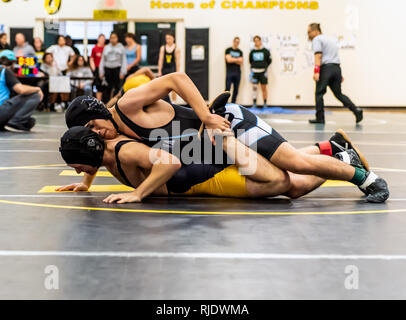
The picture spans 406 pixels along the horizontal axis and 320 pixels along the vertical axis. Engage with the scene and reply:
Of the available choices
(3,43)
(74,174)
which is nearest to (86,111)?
(74,174)

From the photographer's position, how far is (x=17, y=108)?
8.64 m

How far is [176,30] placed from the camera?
17797 millimetres

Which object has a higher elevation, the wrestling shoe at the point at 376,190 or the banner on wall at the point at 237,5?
the banner on wall at the point at 237,5

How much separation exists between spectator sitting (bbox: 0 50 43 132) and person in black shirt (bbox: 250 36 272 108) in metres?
9.45

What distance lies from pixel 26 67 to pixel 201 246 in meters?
11.5

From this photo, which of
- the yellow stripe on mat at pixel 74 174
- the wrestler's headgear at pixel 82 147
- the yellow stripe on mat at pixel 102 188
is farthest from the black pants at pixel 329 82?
the wrestler's headgear at pixel 82 147

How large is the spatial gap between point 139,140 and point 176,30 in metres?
14.6

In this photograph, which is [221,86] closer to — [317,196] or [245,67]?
[245,67]

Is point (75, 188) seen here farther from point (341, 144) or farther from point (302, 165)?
point (341, 144)

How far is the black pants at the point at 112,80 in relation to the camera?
576 inches

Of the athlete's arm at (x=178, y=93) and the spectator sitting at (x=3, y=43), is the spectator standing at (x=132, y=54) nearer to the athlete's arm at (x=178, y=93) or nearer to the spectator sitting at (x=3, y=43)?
the spectator sitting at (x=3, y=43)

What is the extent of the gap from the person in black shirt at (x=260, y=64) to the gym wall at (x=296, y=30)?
0.42m

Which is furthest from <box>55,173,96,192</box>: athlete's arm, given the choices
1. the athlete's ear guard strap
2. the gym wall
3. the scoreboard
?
the gym wall
